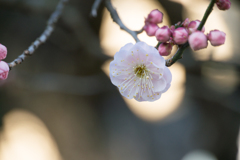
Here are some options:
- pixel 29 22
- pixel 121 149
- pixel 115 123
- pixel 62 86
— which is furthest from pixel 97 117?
pixel 29 22

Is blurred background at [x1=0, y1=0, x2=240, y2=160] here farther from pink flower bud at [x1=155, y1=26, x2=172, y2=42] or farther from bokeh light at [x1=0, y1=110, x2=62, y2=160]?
pink flower bud at [x1=155, y1=26, x2=172, y2=42]

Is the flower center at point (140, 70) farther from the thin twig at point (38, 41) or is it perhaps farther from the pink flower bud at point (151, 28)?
the thin twig at point (38, 41)

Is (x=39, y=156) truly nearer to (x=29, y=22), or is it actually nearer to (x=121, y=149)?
(x=121, y=149)

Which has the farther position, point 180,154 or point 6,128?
point 180,154

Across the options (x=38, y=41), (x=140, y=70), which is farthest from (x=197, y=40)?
(x=38, y=41)

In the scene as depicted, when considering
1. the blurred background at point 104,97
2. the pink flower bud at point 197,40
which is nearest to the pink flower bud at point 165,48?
the pink flower bud at point 197,40

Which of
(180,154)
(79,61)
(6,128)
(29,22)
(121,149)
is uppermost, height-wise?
(29,22)

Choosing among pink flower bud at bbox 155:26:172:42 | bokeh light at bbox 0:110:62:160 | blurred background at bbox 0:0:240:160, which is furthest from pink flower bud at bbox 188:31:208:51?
bokeh light at bbox 0:110:62:160
